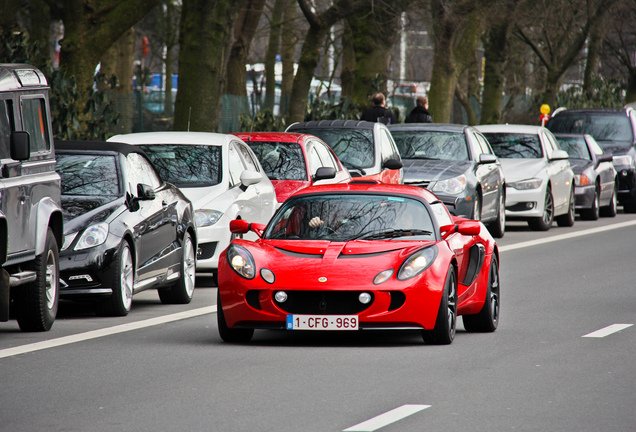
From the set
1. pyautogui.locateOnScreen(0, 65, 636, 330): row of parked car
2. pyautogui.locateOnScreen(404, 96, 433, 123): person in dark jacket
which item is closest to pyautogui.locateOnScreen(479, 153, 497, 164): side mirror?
pyautogui.locateOnScreen(0, 65, 636, 330): row of parked car

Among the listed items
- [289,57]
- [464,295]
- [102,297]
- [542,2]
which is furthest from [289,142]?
[289,57]

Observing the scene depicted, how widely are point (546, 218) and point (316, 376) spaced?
1544 centimetres

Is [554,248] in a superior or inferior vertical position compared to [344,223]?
inferior

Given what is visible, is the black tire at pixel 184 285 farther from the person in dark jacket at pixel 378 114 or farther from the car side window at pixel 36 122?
the person in dark jacket at pixel 378 114

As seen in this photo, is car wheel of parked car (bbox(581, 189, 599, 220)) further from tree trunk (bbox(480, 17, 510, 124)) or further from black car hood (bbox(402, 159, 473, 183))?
tree trunk (bbox(480, 17, 510, 124))

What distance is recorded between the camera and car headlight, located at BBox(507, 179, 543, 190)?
22344 millimetres

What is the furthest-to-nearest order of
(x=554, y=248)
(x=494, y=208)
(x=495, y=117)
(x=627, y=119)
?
(x=495, y=117) < (x=627, y=119) < (x=494, y=208) < (x=554, y=248)

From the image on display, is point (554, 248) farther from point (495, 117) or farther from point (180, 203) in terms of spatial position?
point (495, 117)

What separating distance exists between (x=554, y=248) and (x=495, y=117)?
22.1 m

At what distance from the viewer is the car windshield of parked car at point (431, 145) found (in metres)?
20.7

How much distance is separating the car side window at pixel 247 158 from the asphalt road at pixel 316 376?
3.16m

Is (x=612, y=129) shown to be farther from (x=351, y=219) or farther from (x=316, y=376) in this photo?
(x=316, y=376)

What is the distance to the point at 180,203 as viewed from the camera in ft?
42.2

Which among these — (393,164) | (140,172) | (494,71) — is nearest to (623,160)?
(393,164)
